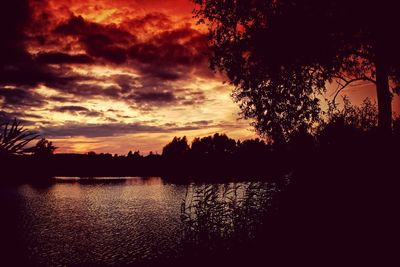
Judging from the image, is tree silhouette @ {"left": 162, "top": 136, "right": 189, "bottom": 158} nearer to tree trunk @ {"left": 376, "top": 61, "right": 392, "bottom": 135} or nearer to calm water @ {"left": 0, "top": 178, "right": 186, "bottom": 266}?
calm water @ {"left": 0, "top": 178, "right": 186, "bottom": 266}

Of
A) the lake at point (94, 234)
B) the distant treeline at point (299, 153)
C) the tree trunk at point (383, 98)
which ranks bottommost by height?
the lake at point (94, 234)

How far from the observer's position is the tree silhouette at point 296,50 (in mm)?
17016

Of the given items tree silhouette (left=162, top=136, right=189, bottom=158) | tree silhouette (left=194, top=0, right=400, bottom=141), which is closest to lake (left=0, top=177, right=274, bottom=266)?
tree silhouette (left=194, top=0, right=400, bottom=141)

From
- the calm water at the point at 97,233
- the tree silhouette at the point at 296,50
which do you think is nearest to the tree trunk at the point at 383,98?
the tree silhouette at the point at 296,50

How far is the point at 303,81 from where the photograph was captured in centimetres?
2034

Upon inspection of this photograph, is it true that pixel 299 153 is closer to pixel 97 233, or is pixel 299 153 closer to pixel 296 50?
pixel 296 50

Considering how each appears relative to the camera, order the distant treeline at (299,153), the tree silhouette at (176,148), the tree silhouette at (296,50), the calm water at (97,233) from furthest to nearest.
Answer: the tree silhouette at (176,148) < the calm water at (97,233) < the tree silhouette at (296,50) < the distant treeline at (299,153)

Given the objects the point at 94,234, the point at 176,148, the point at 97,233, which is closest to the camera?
the point at 94,234

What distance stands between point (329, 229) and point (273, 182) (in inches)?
290

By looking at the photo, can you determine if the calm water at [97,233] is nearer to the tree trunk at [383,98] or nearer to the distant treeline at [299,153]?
the distant treeline at [299,153]

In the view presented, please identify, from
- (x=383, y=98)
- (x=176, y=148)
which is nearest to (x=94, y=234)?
(x=383, y=98)

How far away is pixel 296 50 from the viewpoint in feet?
58.4

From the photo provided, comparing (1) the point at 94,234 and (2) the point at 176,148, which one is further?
(2) the point at 176,148

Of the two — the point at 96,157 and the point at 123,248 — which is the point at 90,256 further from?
the point at 96,157
